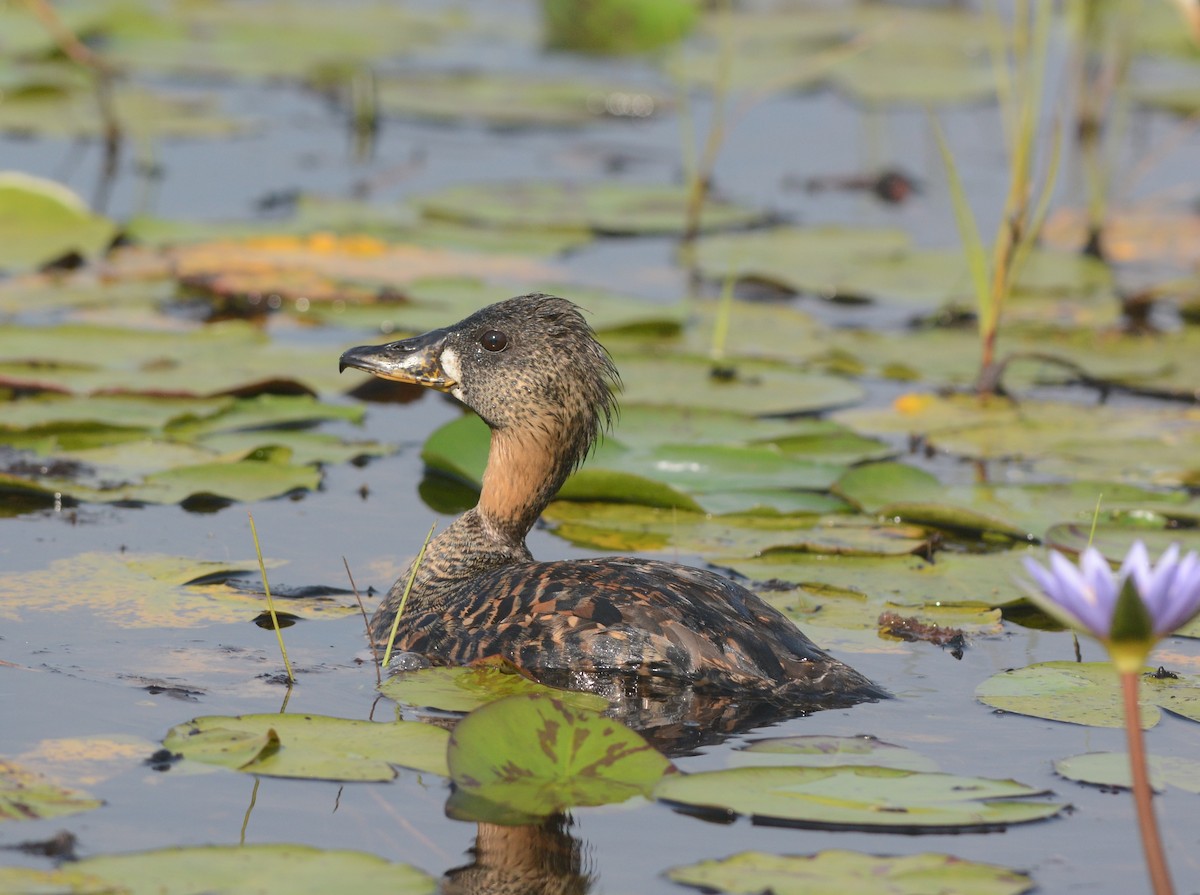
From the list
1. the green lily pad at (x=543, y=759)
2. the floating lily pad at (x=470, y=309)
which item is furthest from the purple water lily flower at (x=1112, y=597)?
the floating lily pad at (x=470, y=309)

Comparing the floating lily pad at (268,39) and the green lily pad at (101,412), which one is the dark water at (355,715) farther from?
the floating lily pad at (268,39)

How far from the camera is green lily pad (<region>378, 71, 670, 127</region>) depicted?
15781 millimetres

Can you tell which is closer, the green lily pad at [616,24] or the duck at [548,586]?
the duck at [548,586]

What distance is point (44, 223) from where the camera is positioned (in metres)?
11.2

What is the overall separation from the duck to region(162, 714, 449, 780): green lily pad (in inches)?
27.1

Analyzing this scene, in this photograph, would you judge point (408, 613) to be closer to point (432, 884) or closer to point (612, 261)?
point (432, 884)

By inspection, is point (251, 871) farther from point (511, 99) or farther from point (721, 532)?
point (511, 99)

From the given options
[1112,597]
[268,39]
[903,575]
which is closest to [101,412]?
[903,575]

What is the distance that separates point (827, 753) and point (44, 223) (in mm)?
7745

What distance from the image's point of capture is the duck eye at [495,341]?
6.63m

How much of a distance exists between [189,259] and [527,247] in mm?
2149

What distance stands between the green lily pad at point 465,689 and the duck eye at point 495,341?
137 centimetres

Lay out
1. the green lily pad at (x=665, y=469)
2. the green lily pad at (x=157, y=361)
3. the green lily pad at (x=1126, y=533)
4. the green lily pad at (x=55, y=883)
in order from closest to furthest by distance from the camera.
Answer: the green lily pad at (x=55, y=883) → the green lily pad at (x=1126, y=533) → the green lily pad at (x=665, y=469) → the green lily pad at (x=157, y=361)

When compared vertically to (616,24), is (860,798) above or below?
below
